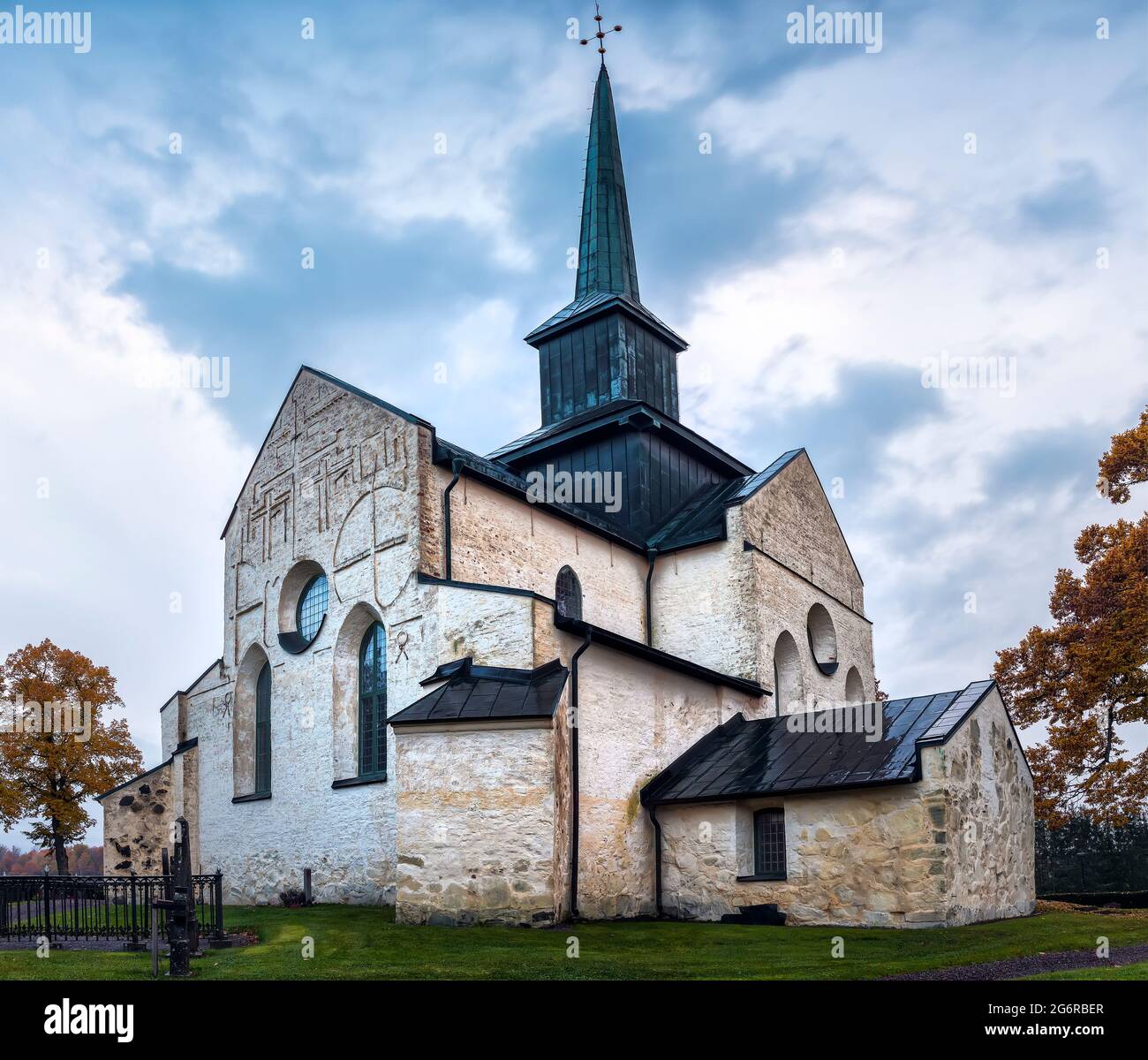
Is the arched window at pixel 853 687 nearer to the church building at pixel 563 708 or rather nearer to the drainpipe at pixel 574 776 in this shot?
the church building at pixel 563 708

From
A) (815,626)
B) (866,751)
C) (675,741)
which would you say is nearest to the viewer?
(866,751)

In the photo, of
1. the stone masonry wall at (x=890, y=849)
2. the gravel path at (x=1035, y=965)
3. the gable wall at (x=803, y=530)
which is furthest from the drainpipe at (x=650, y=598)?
the gravel path at (x=1035, y=965)

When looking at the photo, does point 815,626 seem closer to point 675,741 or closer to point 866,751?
point 675,741

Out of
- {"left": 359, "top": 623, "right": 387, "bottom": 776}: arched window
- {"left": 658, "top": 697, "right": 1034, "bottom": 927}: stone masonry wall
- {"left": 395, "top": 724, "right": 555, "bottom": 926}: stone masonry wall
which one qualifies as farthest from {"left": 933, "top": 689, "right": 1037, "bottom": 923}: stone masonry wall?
{"left": 359, "top": 623, "right": 387, "bottom": 776}: arched window

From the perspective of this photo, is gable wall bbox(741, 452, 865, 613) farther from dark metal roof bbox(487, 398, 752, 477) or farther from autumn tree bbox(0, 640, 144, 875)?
autumn tree bbox(0, 640, 144, 875)

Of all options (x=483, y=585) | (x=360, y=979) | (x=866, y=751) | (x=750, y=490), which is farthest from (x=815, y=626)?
(x=360, y=979)

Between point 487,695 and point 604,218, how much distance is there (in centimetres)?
1926

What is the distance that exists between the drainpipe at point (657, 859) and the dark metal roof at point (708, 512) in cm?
691

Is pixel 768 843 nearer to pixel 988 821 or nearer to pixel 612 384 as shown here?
pixel 988 821

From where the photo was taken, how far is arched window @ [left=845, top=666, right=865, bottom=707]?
2788 cm

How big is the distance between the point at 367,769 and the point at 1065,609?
16.5m

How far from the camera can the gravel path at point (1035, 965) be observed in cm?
1127

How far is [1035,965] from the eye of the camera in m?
12.4
